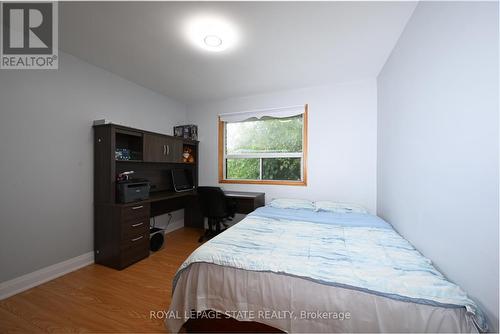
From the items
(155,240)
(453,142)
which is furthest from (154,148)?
(453,142)

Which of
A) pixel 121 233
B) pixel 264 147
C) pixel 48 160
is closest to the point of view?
pixel 48 160

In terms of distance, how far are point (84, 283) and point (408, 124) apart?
148 inches

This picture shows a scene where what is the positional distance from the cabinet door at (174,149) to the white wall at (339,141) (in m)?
1.70

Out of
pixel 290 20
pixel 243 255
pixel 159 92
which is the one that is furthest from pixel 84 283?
pixel 290 20

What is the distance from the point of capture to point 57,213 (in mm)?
2252

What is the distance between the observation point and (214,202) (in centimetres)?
309

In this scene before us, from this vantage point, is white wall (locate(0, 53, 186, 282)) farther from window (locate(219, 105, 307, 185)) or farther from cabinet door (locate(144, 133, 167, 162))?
window (locate(219, 105, 307, 185))

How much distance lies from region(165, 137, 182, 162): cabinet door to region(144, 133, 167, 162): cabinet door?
0.29 feet

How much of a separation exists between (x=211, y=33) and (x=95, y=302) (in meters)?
2.86

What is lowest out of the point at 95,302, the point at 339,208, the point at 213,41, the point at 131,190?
the point at 95,302

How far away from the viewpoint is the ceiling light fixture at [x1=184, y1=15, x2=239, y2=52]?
1.77 metres

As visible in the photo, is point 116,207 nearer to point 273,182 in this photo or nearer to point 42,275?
point 42,275

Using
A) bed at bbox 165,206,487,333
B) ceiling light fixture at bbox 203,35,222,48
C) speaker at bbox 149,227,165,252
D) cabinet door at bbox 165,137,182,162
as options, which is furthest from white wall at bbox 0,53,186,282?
bed at bbox 165,206,487,333

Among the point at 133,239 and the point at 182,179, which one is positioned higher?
the point at 182,179
